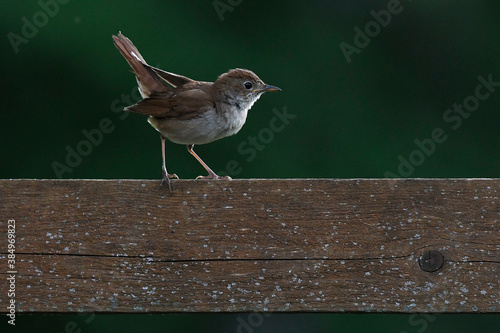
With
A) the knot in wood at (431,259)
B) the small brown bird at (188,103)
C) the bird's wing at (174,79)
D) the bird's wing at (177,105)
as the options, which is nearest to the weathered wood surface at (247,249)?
the knot in wood at (431,259)

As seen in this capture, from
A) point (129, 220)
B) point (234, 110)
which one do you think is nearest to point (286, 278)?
point (129, 220)

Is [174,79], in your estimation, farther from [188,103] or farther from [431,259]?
[431,259]

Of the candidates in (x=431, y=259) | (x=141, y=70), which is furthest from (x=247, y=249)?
(x=141, y=70)

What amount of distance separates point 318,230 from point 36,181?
982 millimetres

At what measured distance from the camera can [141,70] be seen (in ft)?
11.8

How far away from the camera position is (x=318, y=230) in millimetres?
2195

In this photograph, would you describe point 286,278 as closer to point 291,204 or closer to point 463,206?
point 291,204

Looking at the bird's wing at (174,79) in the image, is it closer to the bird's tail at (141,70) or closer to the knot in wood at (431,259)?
the bird's tail at (141,70)

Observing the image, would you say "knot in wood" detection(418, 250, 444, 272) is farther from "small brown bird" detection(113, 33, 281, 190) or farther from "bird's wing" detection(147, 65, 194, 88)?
"bird's wing" detection(147, 65, 194, 88)

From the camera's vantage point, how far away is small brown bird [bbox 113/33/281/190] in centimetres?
357

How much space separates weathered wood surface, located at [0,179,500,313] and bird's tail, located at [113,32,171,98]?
4.91 feet

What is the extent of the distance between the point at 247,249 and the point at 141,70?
1.75 m

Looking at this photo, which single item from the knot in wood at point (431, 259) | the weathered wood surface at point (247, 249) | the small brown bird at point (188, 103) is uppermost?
the small brown bird at point (188, 103)

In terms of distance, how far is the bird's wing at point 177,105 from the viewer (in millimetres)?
3584
